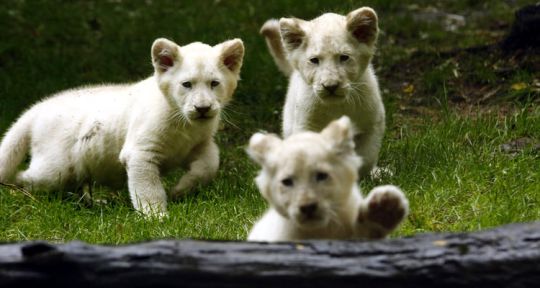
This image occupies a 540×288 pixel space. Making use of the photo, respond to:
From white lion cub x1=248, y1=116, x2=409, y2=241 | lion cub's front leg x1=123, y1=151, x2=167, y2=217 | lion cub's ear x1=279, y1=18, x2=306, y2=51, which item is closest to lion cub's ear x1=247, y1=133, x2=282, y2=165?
white lion cub x1=248, y1=116, x2=409, y2=241

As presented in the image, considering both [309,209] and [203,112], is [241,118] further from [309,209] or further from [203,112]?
[309,209]

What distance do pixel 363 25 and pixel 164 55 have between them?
1.68 meters

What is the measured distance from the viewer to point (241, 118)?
10.3 metres

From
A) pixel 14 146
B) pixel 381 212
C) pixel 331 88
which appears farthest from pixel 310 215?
pixel 14 146

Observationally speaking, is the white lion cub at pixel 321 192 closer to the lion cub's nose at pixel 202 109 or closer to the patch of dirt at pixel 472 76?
the lion cub's nose at pixel 202 109

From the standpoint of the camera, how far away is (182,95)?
7.56 metres

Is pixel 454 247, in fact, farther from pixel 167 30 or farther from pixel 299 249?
pixel 167 30

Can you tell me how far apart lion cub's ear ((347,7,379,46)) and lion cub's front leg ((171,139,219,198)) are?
1.76 metres

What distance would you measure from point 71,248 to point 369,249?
128cm

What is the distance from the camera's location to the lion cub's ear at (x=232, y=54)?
25.5 ft

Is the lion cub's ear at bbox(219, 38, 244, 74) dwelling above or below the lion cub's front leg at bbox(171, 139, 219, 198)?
above

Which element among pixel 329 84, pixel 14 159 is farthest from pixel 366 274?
pixel 14 159

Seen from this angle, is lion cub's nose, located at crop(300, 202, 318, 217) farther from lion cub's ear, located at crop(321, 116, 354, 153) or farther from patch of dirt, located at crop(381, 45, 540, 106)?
patch of dirt, located at crop(381, 45, 540, 106)

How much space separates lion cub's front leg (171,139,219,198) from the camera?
7.99 m
